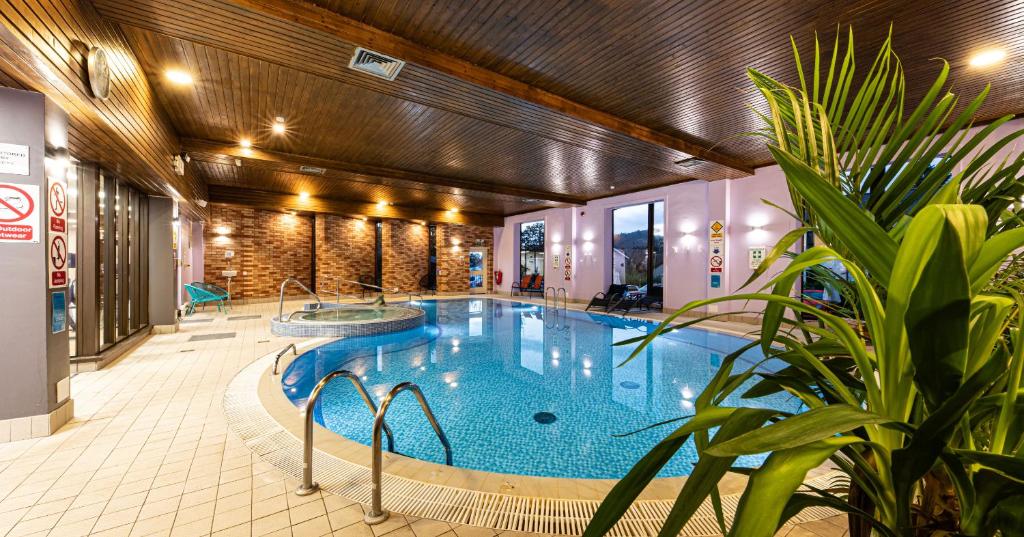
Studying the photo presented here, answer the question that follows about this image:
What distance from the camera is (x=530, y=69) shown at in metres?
4.07

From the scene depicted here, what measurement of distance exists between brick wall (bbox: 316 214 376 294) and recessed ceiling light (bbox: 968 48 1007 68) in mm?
13187

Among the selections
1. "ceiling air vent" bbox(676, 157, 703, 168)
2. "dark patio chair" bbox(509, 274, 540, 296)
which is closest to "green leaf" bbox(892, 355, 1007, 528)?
"ceiling air vent" bbox(676, 157, 703, 168)

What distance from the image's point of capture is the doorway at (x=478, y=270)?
Result: 1573cm

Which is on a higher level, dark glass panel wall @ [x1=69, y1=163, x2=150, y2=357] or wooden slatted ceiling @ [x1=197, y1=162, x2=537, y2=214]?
wooden slatted ceiling @ [x1=197, y1=162, x2=537, y2=214]

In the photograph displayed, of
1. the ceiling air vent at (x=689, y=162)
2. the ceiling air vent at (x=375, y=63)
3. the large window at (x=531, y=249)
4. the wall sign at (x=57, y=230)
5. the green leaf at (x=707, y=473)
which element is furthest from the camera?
the large window at (x=531, y=249)

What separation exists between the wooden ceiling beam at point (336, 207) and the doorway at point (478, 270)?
155 cm

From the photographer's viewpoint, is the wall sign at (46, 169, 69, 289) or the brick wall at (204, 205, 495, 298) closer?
the wall sign at (46, 169, 69, 289)

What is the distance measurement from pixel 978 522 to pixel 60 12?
4.37 m

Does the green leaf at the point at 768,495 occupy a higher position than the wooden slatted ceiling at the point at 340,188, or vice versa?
the wooden slatted ceiling at the point at 340,188

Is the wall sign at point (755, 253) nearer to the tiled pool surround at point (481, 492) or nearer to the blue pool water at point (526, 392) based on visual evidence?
the blue pool water at point (526, 392)

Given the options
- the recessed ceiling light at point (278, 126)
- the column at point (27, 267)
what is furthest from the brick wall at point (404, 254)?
the column at point (27, 267)

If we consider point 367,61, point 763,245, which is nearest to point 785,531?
point 367,61

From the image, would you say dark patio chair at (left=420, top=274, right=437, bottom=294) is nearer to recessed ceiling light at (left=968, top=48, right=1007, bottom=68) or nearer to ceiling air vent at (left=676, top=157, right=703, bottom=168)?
ceiling air vent at (left=676, top=157, right=703, bottom=168)

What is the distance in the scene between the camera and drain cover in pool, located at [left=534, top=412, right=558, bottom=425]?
3781 mm
